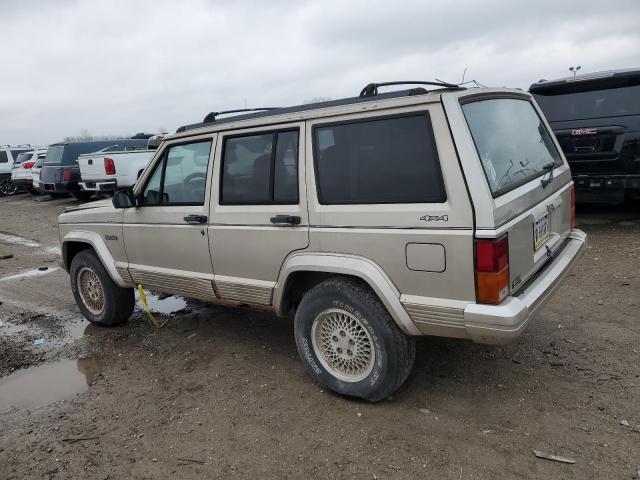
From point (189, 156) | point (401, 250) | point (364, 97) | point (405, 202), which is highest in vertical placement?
point (364, 97)

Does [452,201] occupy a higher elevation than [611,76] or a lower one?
lower

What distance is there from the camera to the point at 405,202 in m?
2.85

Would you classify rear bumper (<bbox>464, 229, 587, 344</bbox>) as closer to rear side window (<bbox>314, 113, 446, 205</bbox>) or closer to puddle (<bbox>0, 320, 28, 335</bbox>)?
rear side window (<bbox>314, 113, 446, 205</bbox>)

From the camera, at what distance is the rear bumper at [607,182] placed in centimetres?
638

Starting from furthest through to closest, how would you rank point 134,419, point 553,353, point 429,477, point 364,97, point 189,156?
point 189,156
point 553,353
point 134,419
point 364,97
point 429,477

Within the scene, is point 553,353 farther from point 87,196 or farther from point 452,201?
point 87,196

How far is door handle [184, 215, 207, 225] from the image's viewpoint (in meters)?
3.79

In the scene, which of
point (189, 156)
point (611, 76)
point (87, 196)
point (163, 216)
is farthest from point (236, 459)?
point (87, 196)

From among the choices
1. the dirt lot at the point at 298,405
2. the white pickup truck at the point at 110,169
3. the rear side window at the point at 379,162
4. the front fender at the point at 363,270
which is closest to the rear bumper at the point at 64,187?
the white pickup truck at the point at 110,169

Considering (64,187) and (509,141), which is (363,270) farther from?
(64,187)

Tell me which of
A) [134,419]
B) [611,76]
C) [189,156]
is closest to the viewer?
[134,419]

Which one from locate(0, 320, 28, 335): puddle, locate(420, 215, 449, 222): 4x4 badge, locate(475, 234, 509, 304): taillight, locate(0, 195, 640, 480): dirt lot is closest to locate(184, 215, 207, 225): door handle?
locate(0, 195, 640, 480): dirt lot

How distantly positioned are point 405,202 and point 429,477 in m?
1.47

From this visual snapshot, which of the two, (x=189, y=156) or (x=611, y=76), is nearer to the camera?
(x=189, y=156)
